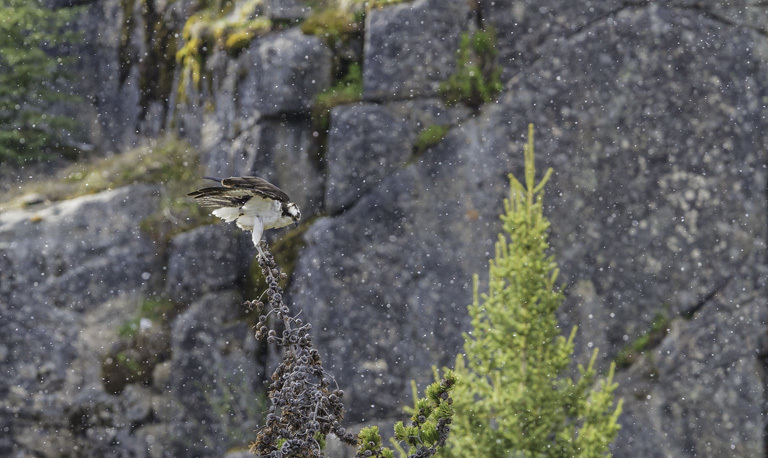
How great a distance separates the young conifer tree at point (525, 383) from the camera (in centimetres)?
713

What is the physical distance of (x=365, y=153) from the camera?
1091 centimetres

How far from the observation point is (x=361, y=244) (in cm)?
1082

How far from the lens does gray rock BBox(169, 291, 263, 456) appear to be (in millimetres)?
11211

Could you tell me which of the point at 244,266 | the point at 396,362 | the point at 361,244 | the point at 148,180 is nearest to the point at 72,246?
the point at 148,180

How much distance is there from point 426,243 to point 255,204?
6.64m

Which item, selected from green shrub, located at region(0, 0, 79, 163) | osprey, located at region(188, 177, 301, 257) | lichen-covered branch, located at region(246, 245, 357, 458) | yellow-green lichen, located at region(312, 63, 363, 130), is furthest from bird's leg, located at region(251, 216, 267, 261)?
green shrub, located at region(0, 0, 79, 163)

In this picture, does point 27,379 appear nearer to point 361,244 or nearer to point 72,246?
point 72,246

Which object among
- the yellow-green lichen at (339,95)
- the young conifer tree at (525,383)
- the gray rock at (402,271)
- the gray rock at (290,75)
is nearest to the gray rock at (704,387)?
the gray rock at (402,271)

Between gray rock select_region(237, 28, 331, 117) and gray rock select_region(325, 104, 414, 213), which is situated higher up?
gray rock select_region(237, 28, 331, 117)

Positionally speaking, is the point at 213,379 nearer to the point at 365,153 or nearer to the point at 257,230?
the point at 365,153

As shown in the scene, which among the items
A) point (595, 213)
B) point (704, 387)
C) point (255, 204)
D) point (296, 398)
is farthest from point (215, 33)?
point (296, 398)

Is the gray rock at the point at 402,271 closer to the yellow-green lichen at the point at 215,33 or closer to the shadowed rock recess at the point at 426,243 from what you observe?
the shadowed rock recess at the point at 426,243

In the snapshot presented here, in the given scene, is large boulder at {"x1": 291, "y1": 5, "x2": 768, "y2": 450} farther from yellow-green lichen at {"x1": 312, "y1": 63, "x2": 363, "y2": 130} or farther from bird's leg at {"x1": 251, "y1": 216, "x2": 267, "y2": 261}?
bird's leg at {"x1": 251, "y1": 216, "x2": 267, "y2": 261}

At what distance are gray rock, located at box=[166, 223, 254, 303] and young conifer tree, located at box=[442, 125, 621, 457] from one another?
202 inches
